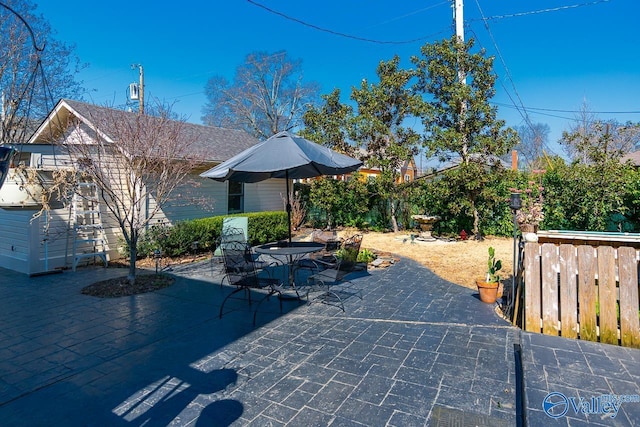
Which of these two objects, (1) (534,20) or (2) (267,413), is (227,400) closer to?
(2) (267,413)

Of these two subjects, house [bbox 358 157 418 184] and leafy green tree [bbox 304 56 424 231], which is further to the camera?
house [bbox 358 157 418 184]

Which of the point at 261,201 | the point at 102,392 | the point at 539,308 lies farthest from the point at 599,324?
the point at 261,201

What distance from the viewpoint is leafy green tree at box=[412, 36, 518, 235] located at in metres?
10.4

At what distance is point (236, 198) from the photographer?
465 inches

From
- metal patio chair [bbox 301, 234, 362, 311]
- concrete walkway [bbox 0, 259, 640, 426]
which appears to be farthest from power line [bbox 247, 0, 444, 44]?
concrete walkway [bbox 0, 259, 640, 426]

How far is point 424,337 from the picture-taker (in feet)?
12.8

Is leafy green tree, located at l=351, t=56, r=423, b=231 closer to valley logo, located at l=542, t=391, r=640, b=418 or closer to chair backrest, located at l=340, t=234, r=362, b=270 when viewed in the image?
chair backrest, located at l=340, t=234, r=362, b=270

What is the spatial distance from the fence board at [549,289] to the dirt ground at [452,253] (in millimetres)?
2233

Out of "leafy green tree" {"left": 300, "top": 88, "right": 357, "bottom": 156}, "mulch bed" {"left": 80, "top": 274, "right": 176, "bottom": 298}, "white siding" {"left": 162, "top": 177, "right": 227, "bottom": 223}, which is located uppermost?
"leafy green tree" {"left": 300, "top": 88, "right": 357, "bottom": 156}

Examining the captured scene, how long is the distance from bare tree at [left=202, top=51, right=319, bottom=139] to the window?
1381cm

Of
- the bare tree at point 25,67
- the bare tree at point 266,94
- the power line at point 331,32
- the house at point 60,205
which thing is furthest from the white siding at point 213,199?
the bare tree at point 266,94

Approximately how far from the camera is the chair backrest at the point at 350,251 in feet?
20.2

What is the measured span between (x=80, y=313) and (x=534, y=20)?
590 inches

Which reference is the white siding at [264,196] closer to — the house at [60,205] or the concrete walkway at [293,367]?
the house at [60,205]
